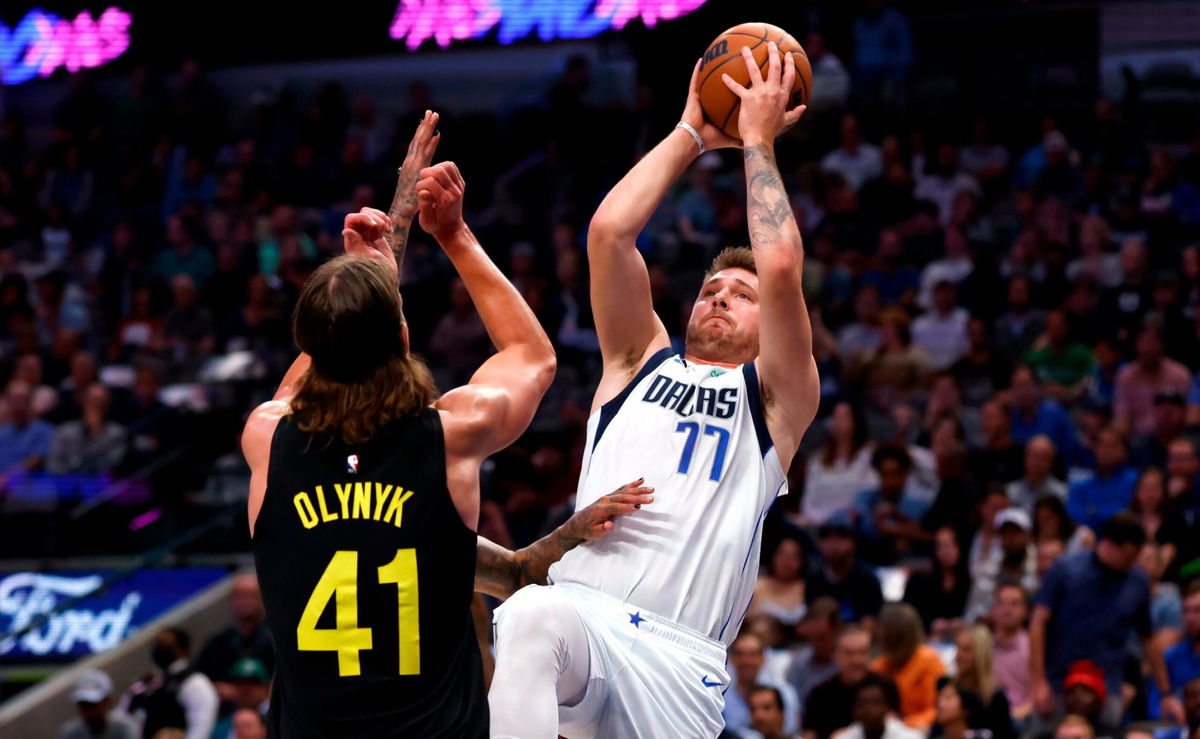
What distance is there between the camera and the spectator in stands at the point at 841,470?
1134 centimetres

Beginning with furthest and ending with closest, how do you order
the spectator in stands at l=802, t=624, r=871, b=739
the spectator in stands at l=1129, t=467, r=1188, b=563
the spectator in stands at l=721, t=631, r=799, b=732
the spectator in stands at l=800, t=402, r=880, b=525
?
the spectator in stands at l=800, t=402, r=880, b=525
the spectator in stands at l=1129, t=467, r=1188, b=563
the spectator in stands at l=721, t=631, r=799, b=732
the spectator in stands at l=802, t=624, r=871, b=739

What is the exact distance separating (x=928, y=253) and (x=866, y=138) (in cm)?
227

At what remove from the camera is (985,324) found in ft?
42.0

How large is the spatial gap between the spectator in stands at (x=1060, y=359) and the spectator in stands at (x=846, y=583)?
2.78 meters

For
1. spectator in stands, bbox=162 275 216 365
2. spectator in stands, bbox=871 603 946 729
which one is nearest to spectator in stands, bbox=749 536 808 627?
spectator in stands, bbox=871 603 946 729

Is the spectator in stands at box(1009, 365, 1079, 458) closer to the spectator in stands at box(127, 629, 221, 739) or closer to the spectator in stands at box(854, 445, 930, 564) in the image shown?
the spectator in stands at box(854, 445, 930, 564)

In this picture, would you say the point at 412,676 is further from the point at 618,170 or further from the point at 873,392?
the point at 618,170

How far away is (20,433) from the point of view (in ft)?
44.5

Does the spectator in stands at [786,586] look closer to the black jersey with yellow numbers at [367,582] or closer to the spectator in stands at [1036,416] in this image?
the spectator in stands at [1036,416]

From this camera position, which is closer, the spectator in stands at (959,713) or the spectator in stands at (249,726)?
the spectator in stands at (959,713)

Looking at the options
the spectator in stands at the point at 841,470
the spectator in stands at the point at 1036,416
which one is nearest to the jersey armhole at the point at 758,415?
the spectator in stands at the point at 841,470

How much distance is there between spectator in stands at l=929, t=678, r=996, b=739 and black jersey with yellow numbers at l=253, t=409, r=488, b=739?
5.31 meters

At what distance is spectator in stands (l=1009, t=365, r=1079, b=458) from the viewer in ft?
37.3

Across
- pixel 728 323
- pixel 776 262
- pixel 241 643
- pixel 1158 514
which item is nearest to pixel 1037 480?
pixel 1158 514
